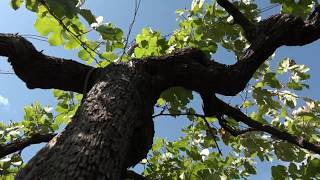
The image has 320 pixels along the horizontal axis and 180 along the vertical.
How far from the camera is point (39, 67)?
9.36 feet

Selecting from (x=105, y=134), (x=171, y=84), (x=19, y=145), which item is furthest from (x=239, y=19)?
(x=19, y=145)

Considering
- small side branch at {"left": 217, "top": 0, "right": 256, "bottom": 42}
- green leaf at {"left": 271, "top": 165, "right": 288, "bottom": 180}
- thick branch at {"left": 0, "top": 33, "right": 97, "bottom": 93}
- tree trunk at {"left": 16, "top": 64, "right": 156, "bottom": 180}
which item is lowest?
tree trunk at {"left": 16, "top": 64, "right": 156, "bottom": 180}

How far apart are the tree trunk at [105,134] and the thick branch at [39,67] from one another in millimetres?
237

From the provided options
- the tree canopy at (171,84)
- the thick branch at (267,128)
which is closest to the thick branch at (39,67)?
the tree canopy at (171,84)

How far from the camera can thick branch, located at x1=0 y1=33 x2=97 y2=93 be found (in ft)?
9.08

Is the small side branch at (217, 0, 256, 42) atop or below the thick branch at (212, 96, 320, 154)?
atop

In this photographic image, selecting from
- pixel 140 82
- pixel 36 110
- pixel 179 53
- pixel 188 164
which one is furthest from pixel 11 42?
pixel 188 164

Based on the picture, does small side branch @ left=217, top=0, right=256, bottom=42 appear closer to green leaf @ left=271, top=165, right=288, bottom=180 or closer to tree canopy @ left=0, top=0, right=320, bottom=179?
tree canopy @ left=0, top=0, right=320, bottom=179

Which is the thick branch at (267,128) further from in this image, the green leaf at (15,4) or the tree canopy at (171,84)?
the green leaf at (15,4)

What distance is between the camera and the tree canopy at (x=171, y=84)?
2.40m

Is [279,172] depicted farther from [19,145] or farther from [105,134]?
[19,145]

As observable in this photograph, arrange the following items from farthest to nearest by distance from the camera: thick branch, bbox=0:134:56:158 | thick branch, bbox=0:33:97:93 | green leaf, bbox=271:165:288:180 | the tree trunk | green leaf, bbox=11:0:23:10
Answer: green leaf, bbox=271:165:288:180, thick branch, bbox=0:134:56:158, thick branch, bbox=0:33:97:93, green leaf, bbox=11:0:23:10, the tree trunk

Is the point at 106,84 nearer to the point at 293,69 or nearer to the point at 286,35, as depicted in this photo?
the point at 286,35

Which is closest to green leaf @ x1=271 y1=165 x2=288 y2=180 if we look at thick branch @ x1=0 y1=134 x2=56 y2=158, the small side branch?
the small side branch
